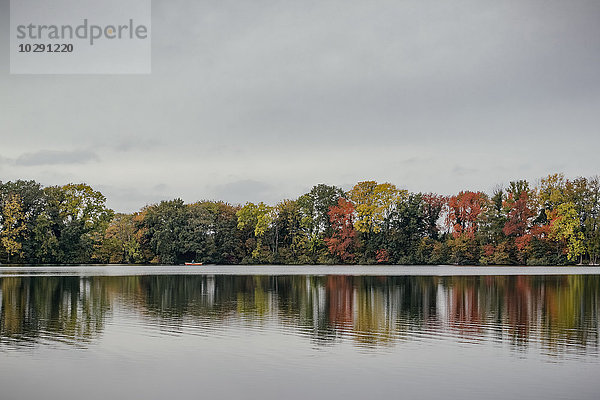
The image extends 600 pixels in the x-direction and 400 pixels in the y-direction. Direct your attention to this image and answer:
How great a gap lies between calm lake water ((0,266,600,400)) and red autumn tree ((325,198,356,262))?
46.1m

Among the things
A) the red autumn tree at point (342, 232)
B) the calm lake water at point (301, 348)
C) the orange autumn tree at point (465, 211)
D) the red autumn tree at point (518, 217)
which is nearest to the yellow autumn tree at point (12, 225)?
the red autumn tree at point (342, 232)

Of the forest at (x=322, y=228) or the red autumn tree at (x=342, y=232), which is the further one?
the red autumn tree at (x=342, y=232)

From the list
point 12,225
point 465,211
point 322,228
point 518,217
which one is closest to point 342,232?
point 322,228

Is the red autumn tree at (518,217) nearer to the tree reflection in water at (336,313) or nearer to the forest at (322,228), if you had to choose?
the forest at (322,228)

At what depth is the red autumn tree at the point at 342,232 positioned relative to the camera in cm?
7038

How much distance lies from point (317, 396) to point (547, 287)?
24180 millimetres

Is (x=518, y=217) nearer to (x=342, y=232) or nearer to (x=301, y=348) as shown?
(x=342, y=232)

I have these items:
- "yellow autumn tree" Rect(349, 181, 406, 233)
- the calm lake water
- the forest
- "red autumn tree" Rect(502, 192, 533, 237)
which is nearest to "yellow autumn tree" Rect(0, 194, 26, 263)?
the forest

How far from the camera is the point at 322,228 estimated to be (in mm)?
73875

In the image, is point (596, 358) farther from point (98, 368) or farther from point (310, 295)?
point (310, 295)

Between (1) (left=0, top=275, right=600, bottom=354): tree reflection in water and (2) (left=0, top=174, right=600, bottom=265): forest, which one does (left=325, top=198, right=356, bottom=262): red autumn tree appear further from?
(1) (left=0, top=275, right=600, bottom=354): tree reflection in water

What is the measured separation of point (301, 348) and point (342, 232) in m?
57.5

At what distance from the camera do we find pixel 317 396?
975 centimetres

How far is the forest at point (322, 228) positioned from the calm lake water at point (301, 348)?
39.5m
